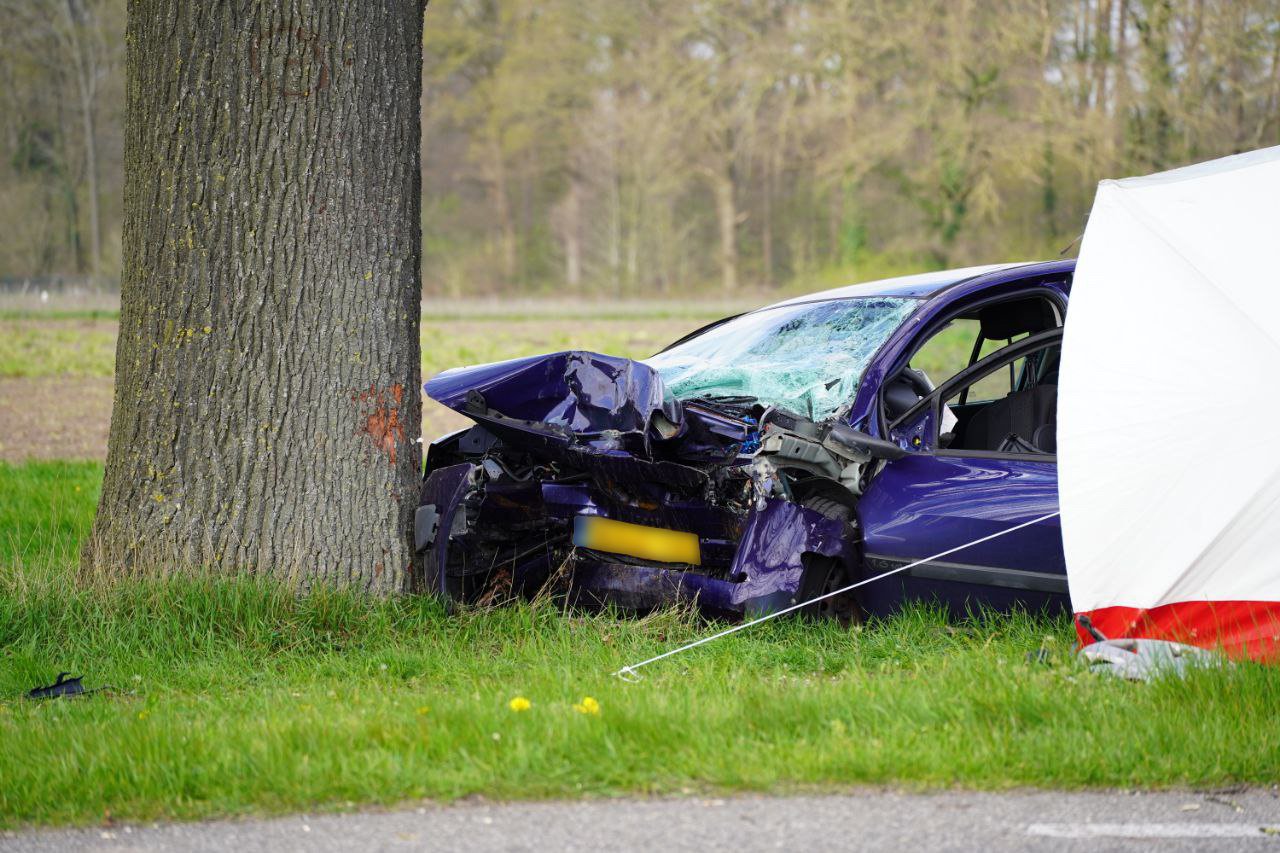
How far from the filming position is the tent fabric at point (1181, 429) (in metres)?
4.16

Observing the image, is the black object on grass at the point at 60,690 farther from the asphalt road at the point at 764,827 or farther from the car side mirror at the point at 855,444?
the car side mirror at the point at 855,444

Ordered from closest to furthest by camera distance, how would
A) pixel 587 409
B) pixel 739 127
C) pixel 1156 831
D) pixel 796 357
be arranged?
1. pixel 1156 831
2. pixel 587 409
3. pixel 796 357
4. pixel 739 127

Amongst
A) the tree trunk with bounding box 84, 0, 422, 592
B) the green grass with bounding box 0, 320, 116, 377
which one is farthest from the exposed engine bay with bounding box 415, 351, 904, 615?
the green grass with bounding box 0, 320, 116, 377

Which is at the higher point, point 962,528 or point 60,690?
point 962,528

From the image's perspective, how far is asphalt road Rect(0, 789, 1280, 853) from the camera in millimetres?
3090

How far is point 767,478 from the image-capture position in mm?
4949

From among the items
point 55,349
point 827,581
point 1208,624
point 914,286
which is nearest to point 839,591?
point 827,581

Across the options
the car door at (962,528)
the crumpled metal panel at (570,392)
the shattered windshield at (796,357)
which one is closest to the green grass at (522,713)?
the car door at (962,528)

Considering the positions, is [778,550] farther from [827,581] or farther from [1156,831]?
[1156,831]

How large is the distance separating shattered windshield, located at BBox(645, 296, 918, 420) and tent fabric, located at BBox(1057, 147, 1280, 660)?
1.01m

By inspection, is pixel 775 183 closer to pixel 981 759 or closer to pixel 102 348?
pixel 102 348

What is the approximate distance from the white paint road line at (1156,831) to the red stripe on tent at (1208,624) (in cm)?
108

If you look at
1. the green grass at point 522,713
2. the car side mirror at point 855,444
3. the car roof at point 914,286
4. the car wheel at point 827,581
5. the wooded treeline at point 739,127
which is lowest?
the green grass at point 522,713

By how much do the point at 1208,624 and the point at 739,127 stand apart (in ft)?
118
